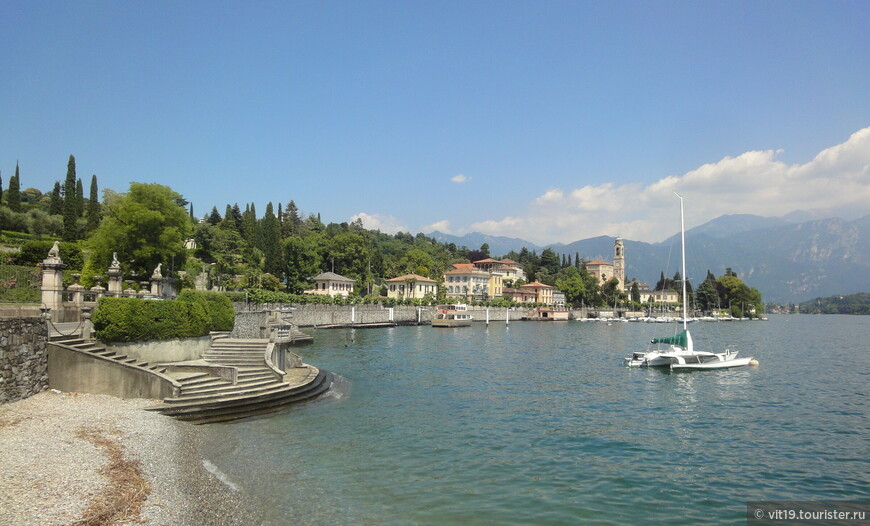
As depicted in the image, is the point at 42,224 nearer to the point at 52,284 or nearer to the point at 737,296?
the point at 52,284

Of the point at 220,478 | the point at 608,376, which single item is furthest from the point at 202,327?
the point at 608,376

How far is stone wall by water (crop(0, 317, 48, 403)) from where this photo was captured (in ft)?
43.5

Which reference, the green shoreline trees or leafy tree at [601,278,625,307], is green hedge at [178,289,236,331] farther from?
leafy tree at [601,278,625,307]

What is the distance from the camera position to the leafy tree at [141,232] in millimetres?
43875

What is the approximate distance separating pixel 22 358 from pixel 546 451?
14662 mm

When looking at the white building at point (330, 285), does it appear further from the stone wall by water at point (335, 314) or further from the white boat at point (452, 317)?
the white boat at point (452, 317)

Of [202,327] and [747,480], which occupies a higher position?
[202,327]

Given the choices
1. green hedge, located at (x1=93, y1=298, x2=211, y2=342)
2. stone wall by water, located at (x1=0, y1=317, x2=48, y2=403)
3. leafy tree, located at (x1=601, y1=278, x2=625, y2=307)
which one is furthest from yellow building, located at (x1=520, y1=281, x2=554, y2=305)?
Result: stone wall by water, located at (x1=0, y1=317, x2=48, y2=403)

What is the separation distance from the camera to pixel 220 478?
11547 mm

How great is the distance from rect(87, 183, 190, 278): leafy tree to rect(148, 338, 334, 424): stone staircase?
84.9 feet

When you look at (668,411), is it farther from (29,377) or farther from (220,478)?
(29,377)

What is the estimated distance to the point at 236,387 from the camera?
722 inches

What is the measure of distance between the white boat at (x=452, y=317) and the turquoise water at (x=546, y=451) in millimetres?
58982

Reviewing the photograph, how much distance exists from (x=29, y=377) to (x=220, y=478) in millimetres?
A: 7240
